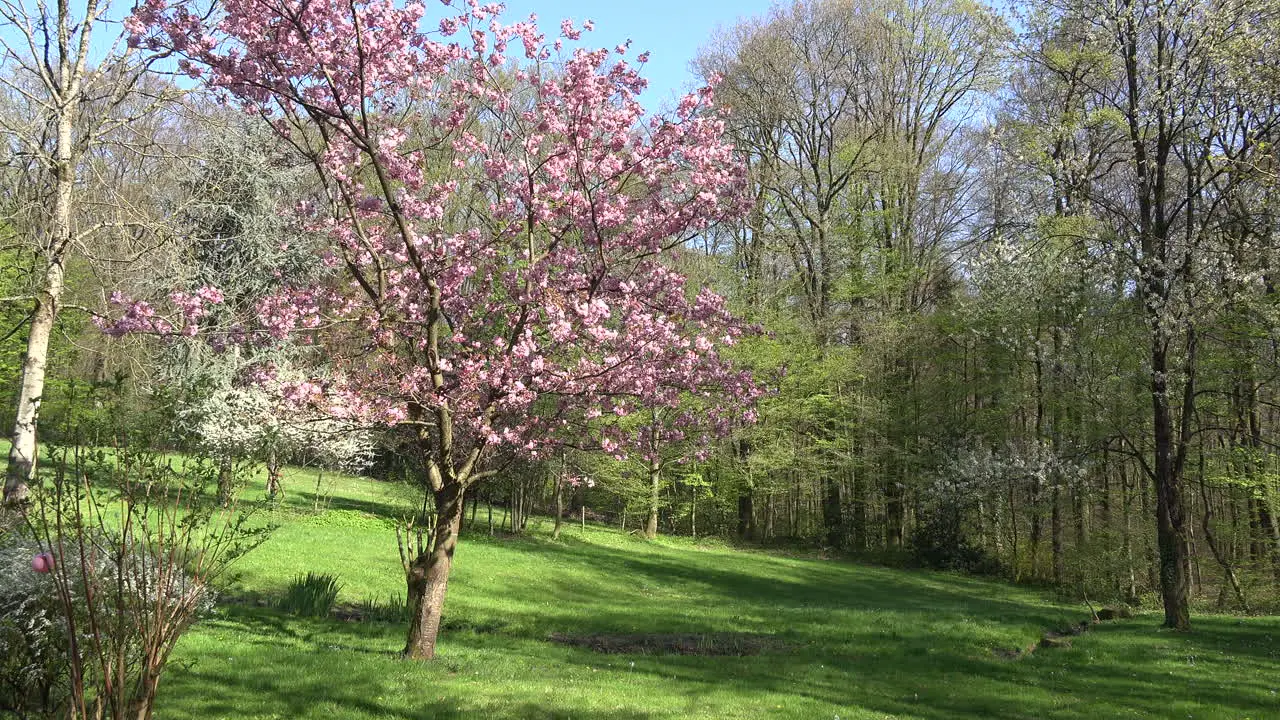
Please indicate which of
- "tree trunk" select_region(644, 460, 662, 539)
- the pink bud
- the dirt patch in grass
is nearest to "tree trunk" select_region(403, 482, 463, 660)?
the dirt patch in grass

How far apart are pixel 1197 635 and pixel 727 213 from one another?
11970mm

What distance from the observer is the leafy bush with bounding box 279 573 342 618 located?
12.2 metres

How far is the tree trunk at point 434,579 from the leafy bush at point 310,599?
3298 mm

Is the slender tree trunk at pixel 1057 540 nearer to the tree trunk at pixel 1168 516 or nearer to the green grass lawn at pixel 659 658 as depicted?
the green grass lawn at pixel 659 658

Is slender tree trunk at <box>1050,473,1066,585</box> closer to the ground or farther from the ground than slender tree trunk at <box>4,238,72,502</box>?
closer to the ground

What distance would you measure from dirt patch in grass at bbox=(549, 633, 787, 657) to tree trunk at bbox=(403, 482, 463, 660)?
3.81 m

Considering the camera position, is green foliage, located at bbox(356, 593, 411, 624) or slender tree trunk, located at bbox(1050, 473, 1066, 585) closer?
green foliage, located at bbox(356, 593, 411, 624)

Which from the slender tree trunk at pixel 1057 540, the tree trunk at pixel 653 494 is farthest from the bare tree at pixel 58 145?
the slender tree trunk at pixel 1057 540

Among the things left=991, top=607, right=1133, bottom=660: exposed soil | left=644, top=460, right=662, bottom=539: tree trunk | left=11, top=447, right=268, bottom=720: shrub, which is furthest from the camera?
left=644, top=460, right=662, bottom=539: tree trunk

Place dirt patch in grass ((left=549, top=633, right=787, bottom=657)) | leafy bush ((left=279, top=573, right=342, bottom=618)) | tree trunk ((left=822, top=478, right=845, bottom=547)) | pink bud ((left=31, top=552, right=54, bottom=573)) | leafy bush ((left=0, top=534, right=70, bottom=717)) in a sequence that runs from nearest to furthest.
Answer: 1. pink bud ((left=31, top=552, right=54, bottom=573))
2. leafy bush ((left=0, top=534, right=70, bottom=717))
3. leafy bush ((left=279, top=573, right=342, bottom=618))
4. dirt patch in grass ((left=549, top=633, right=787, bottom=657))
5. tree trunk ((left=822, top=478, right=845, bottom=547))

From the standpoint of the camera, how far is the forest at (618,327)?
26.1 ft

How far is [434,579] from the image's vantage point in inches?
373

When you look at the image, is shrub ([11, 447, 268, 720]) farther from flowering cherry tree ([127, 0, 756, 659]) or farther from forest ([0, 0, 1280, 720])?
flowering cherry tree ([127, 0, 756, 659])

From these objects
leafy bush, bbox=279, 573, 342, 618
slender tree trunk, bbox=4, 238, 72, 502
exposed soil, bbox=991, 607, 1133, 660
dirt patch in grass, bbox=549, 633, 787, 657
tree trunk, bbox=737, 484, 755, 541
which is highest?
slender tree trunk, bbox=4, 238, 72, 502
